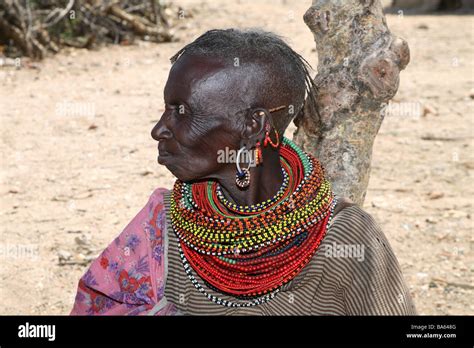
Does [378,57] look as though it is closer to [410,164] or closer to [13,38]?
[410,164]

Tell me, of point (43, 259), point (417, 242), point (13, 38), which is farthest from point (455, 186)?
point (13, 38)

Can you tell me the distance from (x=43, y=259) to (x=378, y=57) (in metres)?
2.79

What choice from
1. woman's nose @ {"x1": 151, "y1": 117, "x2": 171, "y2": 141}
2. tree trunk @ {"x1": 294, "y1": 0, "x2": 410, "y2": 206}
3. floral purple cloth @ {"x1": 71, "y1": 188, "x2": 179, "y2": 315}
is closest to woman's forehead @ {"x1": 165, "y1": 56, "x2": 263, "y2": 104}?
woman's nose @ {"x1": 151, "y1": 117, "x2": 171, "y2": 141}

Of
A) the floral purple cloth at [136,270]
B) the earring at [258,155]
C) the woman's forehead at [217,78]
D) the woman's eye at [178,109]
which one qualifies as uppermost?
the woman's forehead at [217,78]

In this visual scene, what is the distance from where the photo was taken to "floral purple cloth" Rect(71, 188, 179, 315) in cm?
248

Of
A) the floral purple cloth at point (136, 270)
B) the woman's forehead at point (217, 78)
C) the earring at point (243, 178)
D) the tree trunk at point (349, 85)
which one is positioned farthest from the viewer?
the tree trunk at point (349, 85)

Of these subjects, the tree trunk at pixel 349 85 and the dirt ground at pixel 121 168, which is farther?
the dirt ground at pixel 121 168

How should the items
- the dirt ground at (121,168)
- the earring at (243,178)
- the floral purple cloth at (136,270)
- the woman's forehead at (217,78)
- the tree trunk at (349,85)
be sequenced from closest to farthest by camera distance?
1. the woman's forehead at (217,78)
2. the earring at (243,178)
3. the floral purple cloth at (136,270)
4. the tree trunk at (349,85)
5. the dirt ground at (121,168)

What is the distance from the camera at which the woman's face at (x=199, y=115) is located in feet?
7.34

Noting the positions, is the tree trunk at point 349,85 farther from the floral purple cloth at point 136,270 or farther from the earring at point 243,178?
the floral purple cloth at point 136,270

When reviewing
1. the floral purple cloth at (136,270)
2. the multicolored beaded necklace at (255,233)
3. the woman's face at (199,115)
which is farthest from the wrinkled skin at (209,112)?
the floral purple cloth at (136,270)

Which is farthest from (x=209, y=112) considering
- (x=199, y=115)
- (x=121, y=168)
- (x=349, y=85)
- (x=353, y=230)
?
(x=121, y=168)

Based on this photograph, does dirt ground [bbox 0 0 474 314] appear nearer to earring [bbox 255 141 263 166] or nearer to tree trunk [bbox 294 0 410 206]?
earring [bbox 255 141 263 166]

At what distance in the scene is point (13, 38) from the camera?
1013 cm
